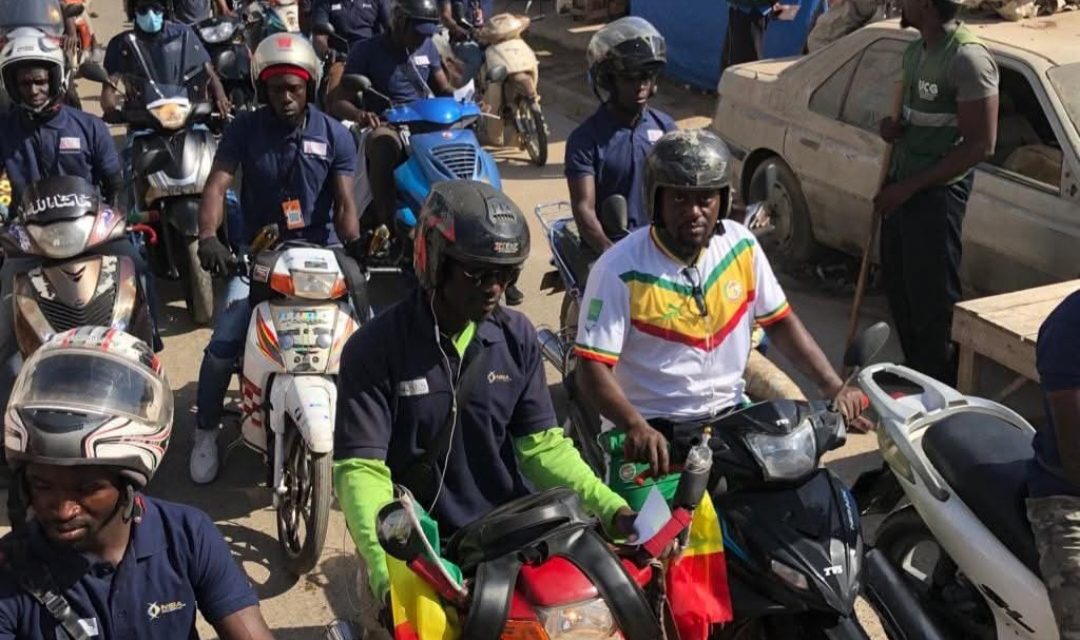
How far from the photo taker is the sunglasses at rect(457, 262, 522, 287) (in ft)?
11.4

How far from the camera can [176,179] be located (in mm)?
8453

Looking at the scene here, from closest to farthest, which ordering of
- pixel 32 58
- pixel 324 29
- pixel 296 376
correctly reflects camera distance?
pixel 296 376, pixel 32 58, pixel 324 29

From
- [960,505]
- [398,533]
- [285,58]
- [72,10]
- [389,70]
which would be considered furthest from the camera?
[72,10]

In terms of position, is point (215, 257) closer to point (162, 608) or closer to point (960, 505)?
point (162, 608)

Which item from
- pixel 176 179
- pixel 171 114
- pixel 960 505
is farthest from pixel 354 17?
pixel 960 505

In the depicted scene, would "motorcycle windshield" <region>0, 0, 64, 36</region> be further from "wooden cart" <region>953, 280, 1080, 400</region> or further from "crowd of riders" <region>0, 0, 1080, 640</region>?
"wooden cart" <region>953, 280, 1080, 400</region>

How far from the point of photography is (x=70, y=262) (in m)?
6.28

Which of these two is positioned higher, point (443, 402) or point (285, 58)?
point (285, 58)

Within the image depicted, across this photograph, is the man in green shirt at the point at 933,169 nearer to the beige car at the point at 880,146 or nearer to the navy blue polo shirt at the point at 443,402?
the beige car at the point at 880,146

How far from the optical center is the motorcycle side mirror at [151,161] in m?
7.48

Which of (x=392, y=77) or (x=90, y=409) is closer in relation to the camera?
(x=90, y=409)

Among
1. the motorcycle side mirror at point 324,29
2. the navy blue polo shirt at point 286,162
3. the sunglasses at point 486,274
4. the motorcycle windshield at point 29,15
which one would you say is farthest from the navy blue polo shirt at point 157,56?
the sunglasses at point 486,274

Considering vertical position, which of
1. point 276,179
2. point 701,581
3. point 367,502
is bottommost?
point 701,581

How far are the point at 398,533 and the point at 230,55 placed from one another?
9.39 metres
